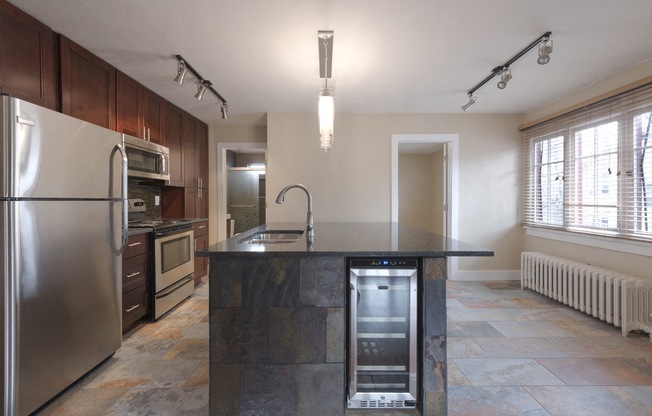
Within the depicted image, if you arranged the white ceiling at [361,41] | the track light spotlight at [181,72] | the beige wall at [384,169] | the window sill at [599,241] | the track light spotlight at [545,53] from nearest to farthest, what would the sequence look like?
the white ceiling at [361,41] → the track light spotlight at [545,53] → the track light spotlight at [181,72] → the window sill at [599,241] → the beige wall at [384,169]

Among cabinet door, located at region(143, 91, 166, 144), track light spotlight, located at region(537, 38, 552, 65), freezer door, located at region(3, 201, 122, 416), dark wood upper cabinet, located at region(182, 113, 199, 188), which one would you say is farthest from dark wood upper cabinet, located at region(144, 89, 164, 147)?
track light spotlight, located at region(537, 38, 552, 65)

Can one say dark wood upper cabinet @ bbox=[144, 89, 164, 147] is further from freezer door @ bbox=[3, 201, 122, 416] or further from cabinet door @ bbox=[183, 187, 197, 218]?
freezer door @ bbox=[3, 201, 122, 416]

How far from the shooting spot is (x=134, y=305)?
271cm

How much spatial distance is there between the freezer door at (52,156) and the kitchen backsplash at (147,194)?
155 cm

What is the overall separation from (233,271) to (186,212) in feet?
9.95

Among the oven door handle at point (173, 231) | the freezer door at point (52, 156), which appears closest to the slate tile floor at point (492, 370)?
the oven door handle at point (173, 231)

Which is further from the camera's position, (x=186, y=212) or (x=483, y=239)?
(x=483, y=239)

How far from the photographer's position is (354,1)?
192 centimetres

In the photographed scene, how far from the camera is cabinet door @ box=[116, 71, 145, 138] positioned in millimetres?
2908

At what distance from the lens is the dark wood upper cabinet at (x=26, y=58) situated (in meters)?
1.87

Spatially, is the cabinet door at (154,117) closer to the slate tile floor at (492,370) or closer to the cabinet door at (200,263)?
the cabinet door at (200,263)

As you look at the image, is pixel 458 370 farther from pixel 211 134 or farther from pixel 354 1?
pixel 211 134

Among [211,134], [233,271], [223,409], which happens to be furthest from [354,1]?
[211,134]

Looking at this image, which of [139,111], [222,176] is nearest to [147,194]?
[139,111]
